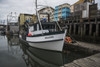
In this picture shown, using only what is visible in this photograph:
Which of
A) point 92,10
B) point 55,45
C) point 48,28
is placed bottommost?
point 55,45

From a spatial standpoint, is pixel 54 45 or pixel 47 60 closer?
pixel 47 60

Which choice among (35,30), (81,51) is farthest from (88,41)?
(35,30)

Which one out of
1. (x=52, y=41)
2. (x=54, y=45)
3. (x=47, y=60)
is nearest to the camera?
(x=47, y=60)

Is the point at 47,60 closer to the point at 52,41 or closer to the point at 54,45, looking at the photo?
the point at 54,45

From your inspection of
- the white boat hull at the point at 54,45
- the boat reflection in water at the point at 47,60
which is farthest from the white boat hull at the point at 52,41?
the boat reflection in water at the point at 47,60

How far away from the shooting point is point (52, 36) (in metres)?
7.04

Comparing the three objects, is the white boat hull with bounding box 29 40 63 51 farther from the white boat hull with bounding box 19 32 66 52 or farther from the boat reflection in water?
the boat reflection in water

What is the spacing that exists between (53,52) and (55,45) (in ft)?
3.11

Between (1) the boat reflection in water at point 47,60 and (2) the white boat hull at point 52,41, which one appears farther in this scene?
(2) the white boat hull at point 52,41

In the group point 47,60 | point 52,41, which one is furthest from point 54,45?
point 47,60

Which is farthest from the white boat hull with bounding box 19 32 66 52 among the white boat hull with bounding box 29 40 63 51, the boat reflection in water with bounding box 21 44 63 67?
the boat reflection in water with bounding box 21 44 63 67

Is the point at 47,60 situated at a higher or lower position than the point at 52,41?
lower

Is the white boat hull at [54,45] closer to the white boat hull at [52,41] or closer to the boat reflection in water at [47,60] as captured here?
the white boat hull at [52,41]

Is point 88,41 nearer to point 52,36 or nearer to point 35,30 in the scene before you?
point 52,36
